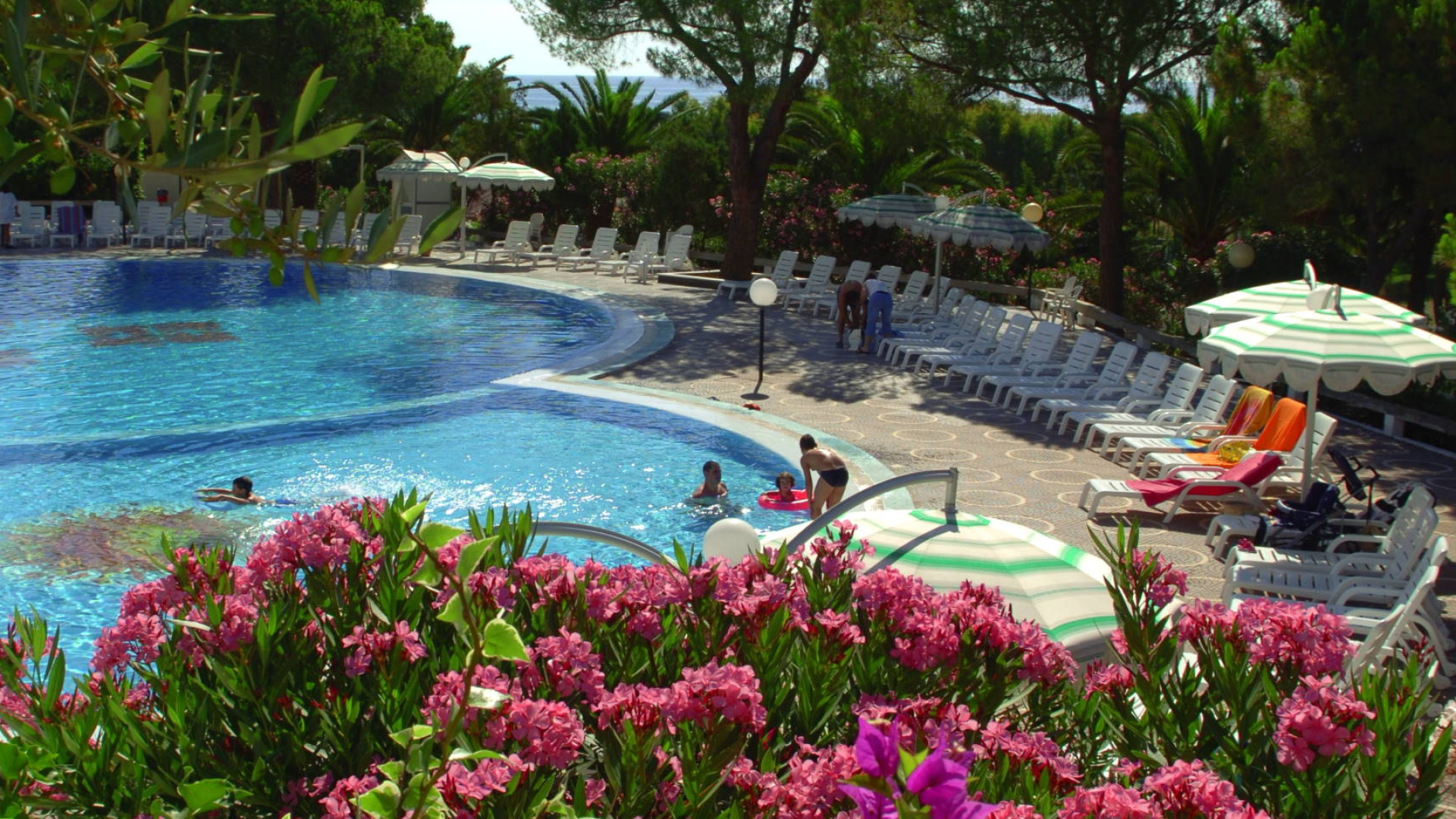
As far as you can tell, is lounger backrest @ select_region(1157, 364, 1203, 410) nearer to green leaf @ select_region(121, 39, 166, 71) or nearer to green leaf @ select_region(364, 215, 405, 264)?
green leaf @ select_region(121, 39, 166, 71)

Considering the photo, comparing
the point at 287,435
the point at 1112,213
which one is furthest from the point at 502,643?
the point at 1112,213

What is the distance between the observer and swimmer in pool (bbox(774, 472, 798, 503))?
1184 centimetres

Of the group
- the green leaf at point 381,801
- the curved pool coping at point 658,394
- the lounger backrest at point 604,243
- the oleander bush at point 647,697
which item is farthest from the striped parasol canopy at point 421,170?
the green leaf at point 381,801

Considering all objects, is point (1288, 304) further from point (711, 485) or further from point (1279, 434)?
point (711, 485)

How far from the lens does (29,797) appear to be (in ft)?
7.88

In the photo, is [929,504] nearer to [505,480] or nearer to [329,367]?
[505,480]

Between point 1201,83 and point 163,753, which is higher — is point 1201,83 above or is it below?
above

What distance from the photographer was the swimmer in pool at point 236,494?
11633 millimetres

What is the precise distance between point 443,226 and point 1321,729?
211 centimetres

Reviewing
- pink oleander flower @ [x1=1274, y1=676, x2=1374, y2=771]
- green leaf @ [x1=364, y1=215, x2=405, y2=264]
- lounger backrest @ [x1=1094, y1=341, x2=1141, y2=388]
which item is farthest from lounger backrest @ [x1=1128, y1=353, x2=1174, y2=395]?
green leaf @ [x1=364, y1=215, x2=405, y2=264]

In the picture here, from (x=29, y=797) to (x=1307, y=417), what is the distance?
9894 mm

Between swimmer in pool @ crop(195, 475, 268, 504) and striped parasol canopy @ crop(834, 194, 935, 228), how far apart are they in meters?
13.0

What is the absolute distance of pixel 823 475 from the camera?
10852 millimetres

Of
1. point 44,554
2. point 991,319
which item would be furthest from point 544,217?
point 44,554
